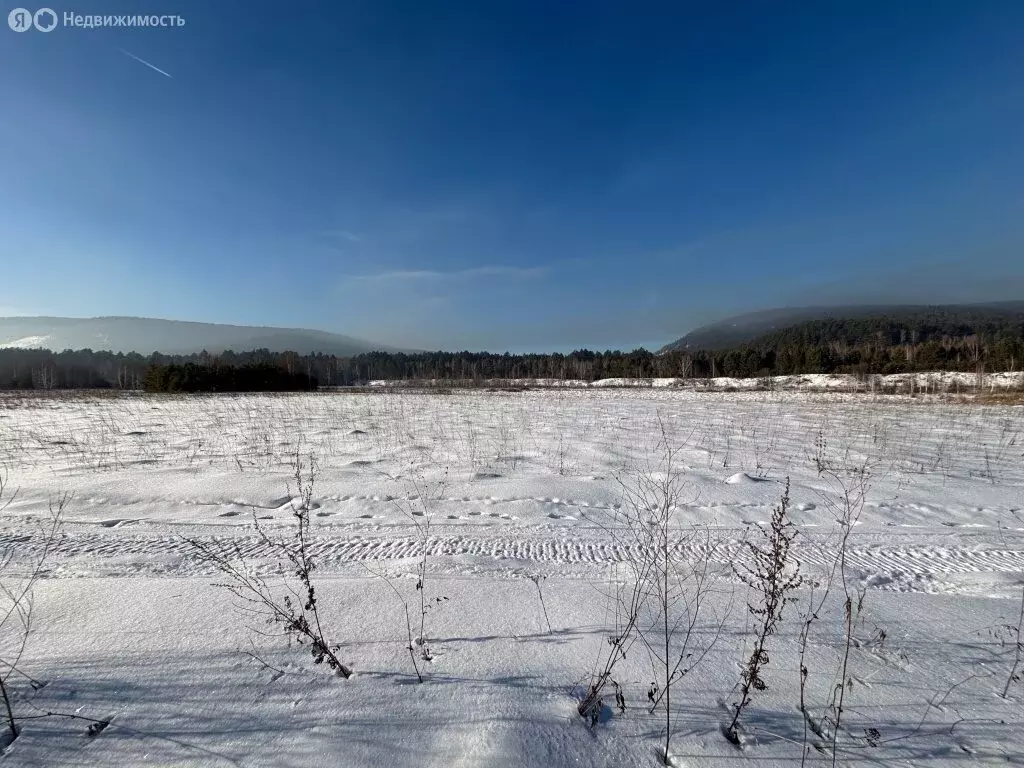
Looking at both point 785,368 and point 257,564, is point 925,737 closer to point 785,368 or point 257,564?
point 257,564

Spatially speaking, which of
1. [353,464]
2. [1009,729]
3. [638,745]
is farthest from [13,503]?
[1009,729]

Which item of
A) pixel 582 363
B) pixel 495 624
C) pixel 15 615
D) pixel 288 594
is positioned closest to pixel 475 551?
pixel 495 624

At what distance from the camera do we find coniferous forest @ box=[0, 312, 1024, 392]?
45250 millimetres

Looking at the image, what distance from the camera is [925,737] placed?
2027mm

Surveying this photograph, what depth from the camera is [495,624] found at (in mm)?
2947

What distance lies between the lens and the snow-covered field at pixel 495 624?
2.02 m

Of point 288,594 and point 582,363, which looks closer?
point 288,594

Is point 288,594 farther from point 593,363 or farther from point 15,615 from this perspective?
point 593,363

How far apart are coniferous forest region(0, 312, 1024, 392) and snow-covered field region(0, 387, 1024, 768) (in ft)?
141

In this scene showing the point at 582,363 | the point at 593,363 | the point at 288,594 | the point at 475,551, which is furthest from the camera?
the point at 582,363

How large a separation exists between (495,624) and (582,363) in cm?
8004

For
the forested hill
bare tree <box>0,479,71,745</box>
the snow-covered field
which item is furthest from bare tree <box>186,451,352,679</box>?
the forested hill

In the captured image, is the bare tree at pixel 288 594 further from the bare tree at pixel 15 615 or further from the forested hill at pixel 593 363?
the forested hill at pixel 593 363

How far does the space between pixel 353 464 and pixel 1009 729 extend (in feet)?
26.1
